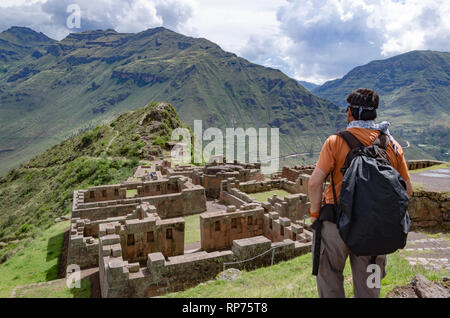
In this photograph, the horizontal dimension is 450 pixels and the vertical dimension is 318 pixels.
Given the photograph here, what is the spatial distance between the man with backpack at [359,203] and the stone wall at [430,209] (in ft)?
31.7

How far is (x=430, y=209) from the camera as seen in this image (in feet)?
41.5

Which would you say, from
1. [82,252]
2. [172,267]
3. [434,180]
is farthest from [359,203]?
[82,252]

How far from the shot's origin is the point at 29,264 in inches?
672

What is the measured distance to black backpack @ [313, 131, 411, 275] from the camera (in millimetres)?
3836

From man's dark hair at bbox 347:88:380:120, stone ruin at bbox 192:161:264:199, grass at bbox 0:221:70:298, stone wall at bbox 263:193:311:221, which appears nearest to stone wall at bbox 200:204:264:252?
stone wall at bbox 263:193:311:221

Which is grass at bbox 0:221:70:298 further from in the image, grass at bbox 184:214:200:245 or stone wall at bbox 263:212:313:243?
stone wall at bbox 263:212:313:243

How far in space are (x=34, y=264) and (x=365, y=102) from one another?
63.3ft

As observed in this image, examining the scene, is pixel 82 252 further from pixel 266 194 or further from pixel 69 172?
pixel 69 172

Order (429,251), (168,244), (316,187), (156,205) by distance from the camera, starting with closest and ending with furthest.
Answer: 1. (316,187)
2. (429,251)
3. (168,244)
4. (156,205)

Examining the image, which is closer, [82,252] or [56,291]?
[56,291]

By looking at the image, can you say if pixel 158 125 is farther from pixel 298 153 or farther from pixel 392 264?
pixel 298 153

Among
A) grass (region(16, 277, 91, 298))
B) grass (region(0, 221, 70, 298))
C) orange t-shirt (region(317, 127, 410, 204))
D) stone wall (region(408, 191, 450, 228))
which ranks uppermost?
orange t-shirt (region(317, 127, 410, 204))

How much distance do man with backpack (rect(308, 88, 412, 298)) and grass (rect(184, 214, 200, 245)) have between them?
12192 mm

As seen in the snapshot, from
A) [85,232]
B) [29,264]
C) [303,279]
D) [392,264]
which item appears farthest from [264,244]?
[29,264]
